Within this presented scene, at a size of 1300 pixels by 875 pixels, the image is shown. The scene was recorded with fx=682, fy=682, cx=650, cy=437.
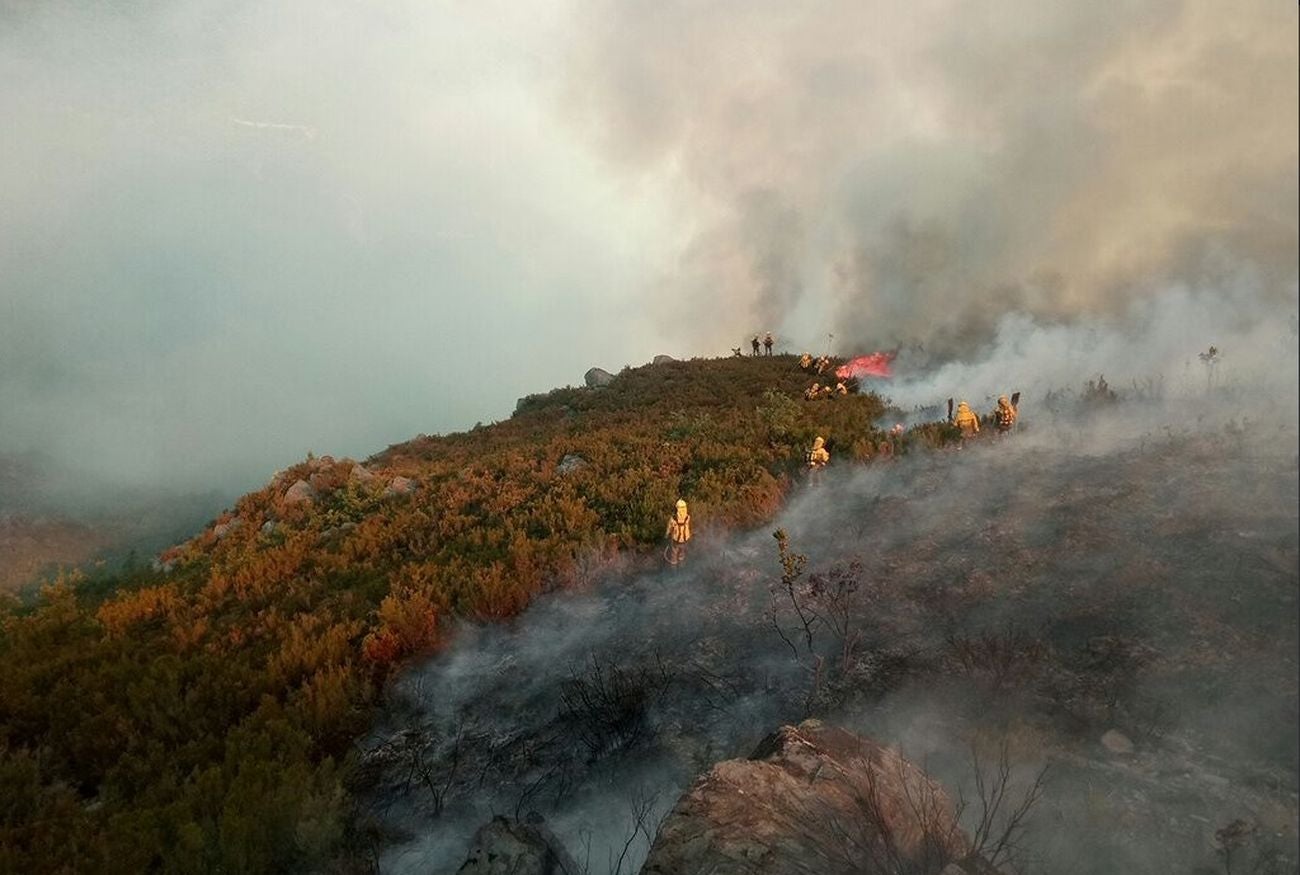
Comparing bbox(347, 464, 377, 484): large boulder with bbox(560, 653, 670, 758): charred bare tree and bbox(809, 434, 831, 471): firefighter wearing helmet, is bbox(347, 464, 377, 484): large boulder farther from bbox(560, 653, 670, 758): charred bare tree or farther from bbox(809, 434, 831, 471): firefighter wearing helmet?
bbox(560, 653, 670, 758): charred bare tree

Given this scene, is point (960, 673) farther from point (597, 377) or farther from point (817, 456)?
point (597, 377)

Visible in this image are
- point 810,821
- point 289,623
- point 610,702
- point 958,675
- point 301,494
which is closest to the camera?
point 810,821

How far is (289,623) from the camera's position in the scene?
31.2ft

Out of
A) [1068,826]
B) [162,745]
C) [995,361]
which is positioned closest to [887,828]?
[1068,826]

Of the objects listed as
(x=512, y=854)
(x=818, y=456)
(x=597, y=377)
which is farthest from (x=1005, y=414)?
(x=597, y=377)

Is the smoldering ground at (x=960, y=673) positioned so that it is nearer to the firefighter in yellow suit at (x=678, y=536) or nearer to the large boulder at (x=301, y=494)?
the firefighter in yellow suit at (x=678, y=536)

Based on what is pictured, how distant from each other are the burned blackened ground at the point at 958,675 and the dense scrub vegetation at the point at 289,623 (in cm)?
79

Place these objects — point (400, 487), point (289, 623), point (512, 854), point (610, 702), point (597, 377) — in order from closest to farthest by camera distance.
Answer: point (512, 854), point (610, 702), point (289, 623), point (400, 487), point (597, 377)

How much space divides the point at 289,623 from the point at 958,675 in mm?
8575

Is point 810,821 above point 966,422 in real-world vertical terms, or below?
below

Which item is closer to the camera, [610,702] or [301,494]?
[610,702]

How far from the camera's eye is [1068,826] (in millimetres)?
4910

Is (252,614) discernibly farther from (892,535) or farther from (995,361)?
(995,361)

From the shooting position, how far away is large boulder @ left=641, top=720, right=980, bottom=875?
3955mm
